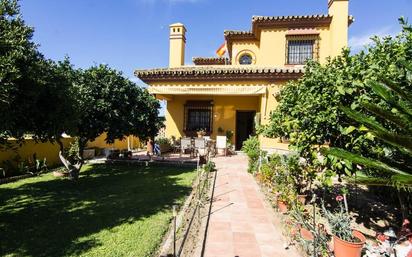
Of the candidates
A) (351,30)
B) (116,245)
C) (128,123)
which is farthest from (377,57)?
(351,30)

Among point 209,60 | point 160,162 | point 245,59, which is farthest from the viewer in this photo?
point 209,60

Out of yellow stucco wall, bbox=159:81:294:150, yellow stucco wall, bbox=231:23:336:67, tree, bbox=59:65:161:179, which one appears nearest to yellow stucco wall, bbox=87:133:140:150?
yellow stucco wall, bbox=159:81:294:150

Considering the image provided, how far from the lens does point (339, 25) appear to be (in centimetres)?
1780

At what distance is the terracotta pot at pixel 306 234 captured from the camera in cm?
522

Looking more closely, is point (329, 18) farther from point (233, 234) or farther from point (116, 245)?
point (116, 245)

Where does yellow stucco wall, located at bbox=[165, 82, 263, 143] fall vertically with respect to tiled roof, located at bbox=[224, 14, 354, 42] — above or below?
below

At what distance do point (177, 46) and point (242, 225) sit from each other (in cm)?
1750

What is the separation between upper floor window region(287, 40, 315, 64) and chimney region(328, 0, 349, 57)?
4.86 ft

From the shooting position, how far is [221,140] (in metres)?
16.7

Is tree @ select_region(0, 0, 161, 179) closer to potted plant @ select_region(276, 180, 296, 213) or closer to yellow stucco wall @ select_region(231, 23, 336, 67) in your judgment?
potted plant @ select_region(276, 180, 296, 213)

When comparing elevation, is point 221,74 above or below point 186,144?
above

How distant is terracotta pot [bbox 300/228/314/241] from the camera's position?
5223 millimetres

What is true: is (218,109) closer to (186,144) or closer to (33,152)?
(186,144)

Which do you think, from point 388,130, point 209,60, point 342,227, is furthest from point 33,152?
point 209,60
